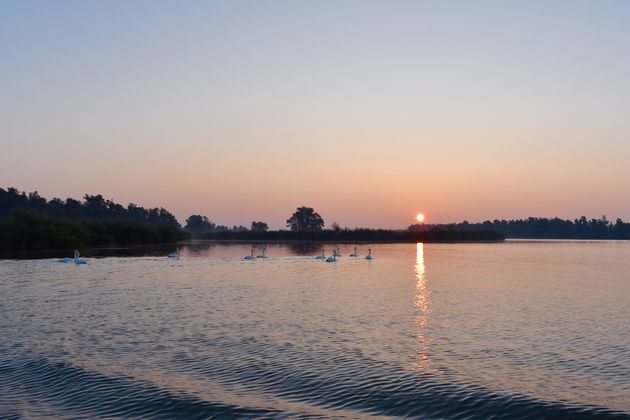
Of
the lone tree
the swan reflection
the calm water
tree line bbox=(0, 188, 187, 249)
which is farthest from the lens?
the lone tree

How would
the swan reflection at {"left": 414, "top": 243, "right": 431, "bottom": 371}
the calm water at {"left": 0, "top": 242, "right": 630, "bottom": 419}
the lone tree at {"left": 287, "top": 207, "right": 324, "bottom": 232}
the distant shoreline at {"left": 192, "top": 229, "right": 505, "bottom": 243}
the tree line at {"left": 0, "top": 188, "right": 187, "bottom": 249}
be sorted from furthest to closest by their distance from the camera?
the lone tree at {"left": 287, "top": 207, "right": 324, "bottom": 232} → the distant shoreline at {"left": 192, "top": 229, "right": 505, "bottom": 243} → the tree line at {"left": 0, "top": 188, "right": 187, "bottom": 249} → the swan reflection at {"left": 414, "top": 243, "right": 431, "bottom": 371} → the calm water at {"left": 0, "top": 242, "right": 630, "bottom": 419}

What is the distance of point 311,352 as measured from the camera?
50.7 feet

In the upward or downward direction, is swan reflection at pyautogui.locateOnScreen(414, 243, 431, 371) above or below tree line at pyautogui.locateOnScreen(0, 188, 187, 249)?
below

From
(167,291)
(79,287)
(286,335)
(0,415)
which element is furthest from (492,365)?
(79,287)

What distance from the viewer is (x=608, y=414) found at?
10.6 metres

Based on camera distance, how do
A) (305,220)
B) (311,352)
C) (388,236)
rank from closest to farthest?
1. (311,352)
2. (388,236)
3. (305,220)

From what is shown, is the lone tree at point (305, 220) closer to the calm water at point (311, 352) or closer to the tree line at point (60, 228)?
the tree line at point (60, 228)

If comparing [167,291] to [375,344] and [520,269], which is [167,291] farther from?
[520,269]

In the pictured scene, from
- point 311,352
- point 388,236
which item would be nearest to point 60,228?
point 388,236

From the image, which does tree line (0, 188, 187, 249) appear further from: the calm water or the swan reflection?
the swan reflection

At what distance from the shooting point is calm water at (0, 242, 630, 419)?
1131 centimetres

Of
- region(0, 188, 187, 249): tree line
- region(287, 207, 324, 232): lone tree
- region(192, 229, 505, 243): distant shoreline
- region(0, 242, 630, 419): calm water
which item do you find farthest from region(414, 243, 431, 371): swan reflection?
region(287, 207, 324, 232): lone tree

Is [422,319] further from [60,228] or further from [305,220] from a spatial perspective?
[305,220]

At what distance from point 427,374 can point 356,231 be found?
102580 millimetres
